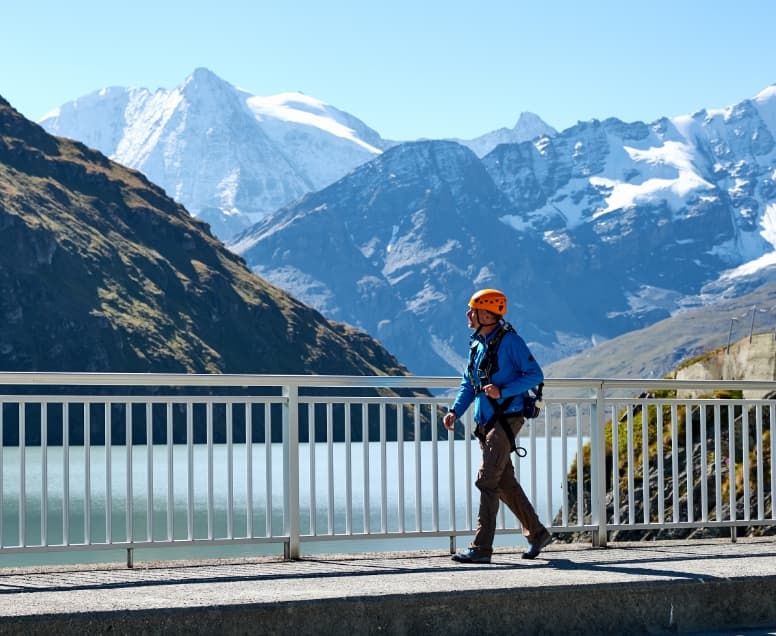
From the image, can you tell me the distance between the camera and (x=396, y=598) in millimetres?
7438

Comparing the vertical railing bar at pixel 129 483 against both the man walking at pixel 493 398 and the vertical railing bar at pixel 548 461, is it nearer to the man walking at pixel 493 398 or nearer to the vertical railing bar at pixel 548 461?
the man walking at pixel 493 398

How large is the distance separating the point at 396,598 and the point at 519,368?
7.64 ft

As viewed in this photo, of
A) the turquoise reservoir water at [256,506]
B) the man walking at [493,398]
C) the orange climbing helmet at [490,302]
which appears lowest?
the turquoise reservoir water at [256,506]

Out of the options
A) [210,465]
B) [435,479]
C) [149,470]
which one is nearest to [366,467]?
[435,479]

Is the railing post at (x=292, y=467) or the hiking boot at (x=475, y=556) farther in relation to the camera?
the railing post at (x=292, y=467)

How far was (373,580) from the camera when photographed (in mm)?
8305

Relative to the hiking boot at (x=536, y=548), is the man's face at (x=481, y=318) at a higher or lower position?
higher

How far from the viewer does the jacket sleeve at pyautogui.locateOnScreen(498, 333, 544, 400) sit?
9.14 metres

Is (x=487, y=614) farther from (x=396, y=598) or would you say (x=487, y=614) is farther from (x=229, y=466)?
(x=229, y=466)

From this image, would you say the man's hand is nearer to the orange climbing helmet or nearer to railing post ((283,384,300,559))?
the orange climbing helmet

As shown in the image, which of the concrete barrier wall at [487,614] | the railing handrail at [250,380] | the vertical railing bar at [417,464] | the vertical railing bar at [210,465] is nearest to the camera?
the concrete barrier wall at [487,614]

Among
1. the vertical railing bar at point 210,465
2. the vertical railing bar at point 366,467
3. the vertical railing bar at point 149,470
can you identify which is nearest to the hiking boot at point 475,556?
the vertical railing bar at point 366,467

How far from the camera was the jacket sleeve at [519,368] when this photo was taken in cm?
914

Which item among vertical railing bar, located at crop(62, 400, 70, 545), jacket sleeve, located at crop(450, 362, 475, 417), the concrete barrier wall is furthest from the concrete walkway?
jacket sleeve, located at crop(450, 362, 475, 417)
